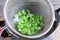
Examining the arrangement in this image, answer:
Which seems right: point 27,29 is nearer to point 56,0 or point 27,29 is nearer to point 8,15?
point 8,15

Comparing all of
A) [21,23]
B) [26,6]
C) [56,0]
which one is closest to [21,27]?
[21,23]

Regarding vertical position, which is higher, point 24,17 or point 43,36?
point 24,17

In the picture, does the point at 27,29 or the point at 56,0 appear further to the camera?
the point at 56,0

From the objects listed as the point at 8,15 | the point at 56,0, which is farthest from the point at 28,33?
the point at 56,0
